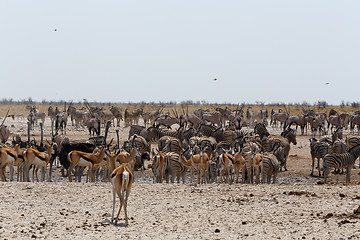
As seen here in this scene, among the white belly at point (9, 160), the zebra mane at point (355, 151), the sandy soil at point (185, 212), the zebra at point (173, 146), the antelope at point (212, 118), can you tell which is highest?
the antelope at point (212, 118)

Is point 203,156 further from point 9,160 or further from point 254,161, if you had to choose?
point 9,160

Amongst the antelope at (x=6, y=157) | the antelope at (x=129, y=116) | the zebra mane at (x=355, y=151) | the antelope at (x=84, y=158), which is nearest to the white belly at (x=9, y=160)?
the antelope at (x=6, y=157)

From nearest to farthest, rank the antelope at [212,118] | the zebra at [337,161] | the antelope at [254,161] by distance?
1. the antelope at [254,161]
2. the zebra at [337,161]
3. the antelope at [212,118]

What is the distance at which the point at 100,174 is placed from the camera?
62.0 ft

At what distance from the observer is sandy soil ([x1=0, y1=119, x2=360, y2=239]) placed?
869cm

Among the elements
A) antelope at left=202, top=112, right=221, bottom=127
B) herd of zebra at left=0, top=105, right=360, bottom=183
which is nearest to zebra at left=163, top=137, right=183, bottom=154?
herd of zebra at left=0, top=105, right=360, bottom=183

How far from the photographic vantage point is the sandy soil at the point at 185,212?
342 inches

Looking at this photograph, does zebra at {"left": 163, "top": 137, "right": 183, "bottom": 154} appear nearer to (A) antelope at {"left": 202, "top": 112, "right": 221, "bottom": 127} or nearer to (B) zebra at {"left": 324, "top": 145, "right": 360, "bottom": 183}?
(B) zebra at {"left": 324, "top": 145, "right": 360, "bottom": 183}

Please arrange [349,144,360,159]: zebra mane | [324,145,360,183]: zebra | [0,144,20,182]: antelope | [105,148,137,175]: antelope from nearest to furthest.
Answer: [0,144,20,182]: antelope
[105,148,137,175]: antelope
[324,145,360,183]: zebra
[349,144,360,159]: zebra mane

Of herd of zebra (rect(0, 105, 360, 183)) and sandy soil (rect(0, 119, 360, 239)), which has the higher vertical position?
herd of zebra (rect(0, 105, 360, 183))

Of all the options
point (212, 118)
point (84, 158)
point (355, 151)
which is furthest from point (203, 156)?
point (212, 118)

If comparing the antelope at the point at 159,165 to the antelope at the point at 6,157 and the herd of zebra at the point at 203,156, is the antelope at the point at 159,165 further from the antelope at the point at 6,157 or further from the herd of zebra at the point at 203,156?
the antelope at the point at 6,157

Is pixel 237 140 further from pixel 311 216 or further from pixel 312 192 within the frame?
pixel 311 216

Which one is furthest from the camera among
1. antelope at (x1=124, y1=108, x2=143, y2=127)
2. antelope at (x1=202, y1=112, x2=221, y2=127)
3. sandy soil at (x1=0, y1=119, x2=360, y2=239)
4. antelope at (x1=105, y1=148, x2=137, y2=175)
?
antelope at (x1=124, y1=108, x2=143, y2=127)
